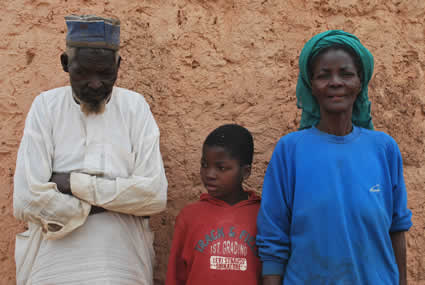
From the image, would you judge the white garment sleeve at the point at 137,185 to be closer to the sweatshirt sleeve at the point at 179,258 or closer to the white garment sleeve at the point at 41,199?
the white garment sleeve at the point at 41,199

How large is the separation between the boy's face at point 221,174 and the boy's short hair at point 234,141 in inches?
1.2

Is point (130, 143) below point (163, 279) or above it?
above

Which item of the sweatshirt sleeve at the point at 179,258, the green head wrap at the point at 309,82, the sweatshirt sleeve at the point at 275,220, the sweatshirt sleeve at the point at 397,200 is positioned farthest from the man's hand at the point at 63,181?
the sweatshirt sleeve at the point at 397,200

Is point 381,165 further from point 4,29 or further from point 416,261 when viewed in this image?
point 4,29

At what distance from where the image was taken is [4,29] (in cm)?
324

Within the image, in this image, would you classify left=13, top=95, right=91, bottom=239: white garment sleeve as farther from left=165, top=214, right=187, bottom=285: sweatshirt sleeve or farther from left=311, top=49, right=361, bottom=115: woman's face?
left=311, top=49, right=361, bottom=115: woman's face

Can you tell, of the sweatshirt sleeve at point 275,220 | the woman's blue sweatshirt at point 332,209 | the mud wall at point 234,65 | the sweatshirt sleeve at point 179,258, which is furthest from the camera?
the mud wall at point 234,65

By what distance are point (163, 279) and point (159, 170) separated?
101 cm

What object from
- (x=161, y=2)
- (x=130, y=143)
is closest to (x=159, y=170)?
(x=130, y=143)

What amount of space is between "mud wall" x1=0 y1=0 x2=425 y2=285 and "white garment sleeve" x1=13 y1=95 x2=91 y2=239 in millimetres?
873

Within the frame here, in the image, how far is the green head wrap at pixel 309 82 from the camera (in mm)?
2502

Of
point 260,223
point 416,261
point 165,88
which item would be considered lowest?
point 416,261

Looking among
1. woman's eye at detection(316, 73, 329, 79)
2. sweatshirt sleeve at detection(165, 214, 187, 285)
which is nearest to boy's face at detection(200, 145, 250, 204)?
sweatshirt sleeve at detection(165, 214, 187, 285)

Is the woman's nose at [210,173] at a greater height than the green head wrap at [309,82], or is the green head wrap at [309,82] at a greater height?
the green head wrap at [309,82]
